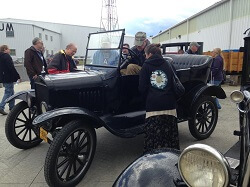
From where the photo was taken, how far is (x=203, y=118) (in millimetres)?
4477

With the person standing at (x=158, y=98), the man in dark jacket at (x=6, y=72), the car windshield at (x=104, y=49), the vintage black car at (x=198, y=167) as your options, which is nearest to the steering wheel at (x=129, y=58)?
the car windshield at (x=104, y=49)

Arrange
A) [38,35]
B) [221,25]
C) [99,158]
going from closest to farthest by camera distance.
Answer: [99,158] → [221,25] → [38,35]

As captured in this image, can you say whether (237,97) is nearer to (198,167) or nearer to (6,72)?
(198,167)

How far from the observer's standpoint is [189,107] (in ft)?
13.7

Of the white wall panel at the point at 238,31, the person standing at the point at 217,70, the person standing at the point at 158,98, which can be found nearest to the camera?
the person standing at the point at 158,98

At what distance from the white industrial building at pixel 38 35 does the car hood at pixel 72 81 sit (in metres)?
23.8

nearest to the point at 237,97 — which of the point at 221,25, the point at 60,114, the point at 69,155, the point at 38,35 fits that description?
the point at 60,114

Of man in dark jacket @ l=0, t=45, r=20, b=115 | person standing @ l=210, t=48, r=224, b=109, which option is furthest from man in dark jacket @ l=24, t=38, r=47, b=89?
person standing @ l=210, t=48, r=224, b=109

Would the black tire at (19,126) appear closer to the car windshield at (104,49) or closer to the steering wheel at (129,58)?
the car windshield at (104,49)

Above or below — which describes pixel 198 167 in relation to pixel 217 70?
below

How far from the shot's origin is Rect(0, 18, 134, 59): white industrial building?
27.0 meters

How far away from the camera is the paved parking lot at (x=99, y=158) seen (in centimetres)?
309

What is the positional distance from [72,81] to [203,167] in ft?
8.13

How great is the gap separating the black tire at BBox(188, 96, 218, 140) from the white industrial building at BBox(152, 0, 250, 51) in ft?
30.6
